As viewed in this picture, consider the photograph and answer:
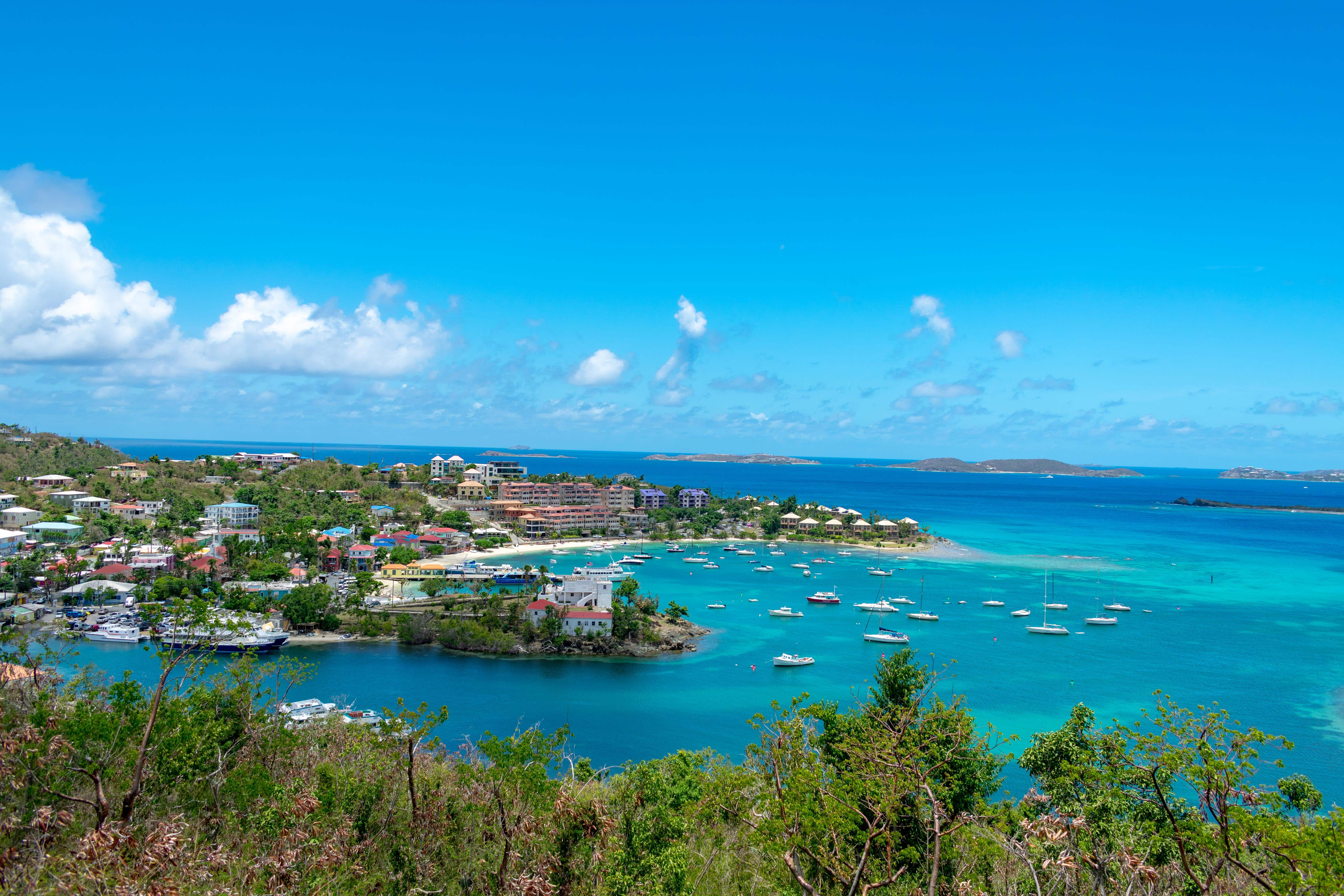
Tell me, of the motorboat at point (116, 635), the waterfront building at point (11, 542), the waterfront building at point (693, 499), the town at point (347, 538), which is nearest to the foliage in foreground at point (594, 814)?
the town at point (347, 538)

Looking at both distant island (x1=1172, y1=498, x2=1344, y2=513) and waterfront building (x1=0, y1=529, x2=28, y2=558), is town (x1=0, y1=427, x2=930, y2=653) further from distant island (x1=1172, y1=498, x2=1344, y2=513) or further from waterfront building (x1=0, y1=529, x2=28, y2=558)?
distant island (x1=1172, y1=498, x2=1344, y2=513)

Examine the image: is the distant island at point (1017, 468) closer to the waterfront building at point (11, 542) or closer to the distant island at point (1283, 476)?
the distant island at point (1283, 476)

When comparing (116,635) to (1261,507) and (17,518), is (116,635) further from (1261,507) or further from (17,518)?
(1261,507)

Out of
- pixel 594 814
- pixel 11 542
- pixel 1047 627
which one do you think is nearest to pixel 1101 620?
pixel 1047 627

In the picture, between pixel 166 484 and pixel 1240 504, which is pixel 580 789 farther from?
pixel 1240 504

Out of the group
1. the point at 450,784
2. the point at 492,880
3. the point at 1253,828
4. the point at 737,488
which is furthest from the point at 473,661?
the point at 737,488

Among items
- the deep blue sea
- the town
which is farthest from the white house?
the deep blue sea
